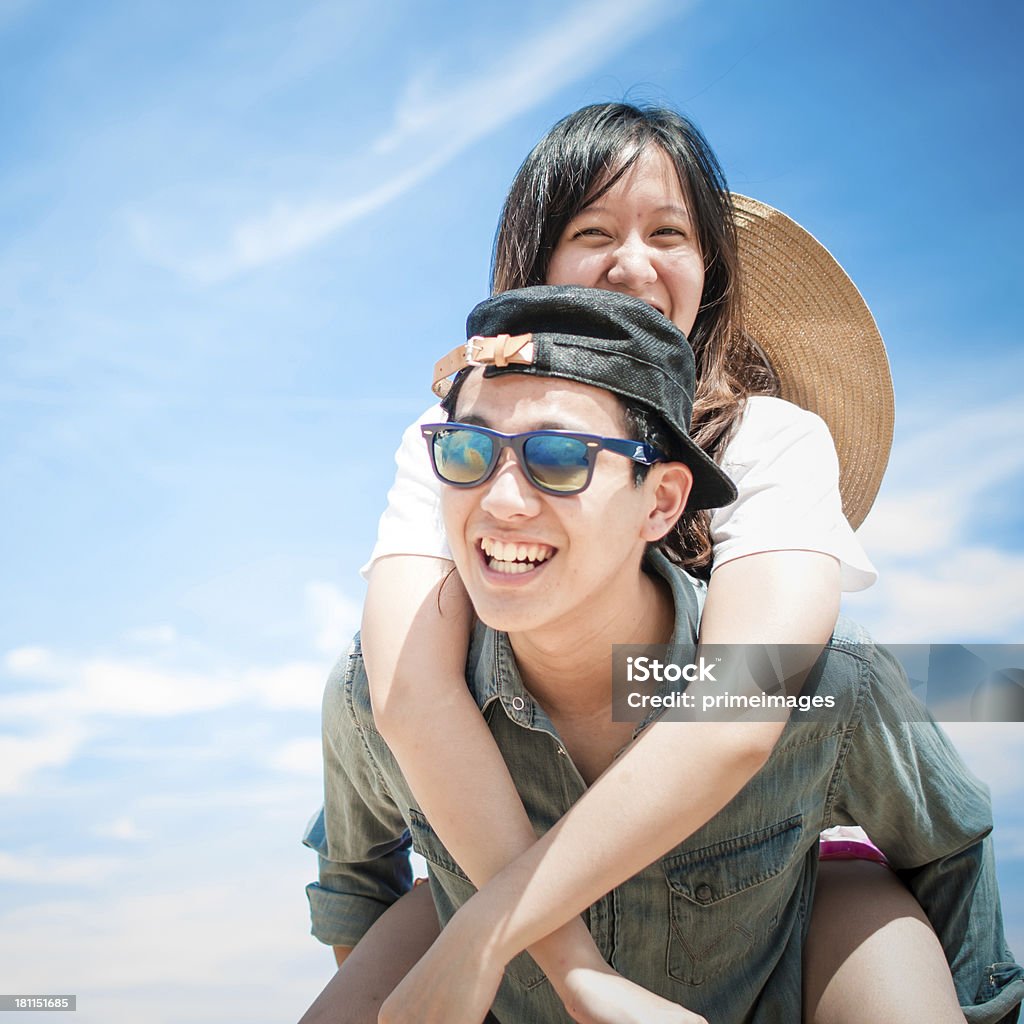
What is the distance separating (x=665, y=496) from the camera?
2.76m

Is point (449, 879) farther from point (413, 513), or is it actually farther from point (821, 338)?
point (821, 338)

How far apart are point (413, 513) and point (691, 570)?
77cm

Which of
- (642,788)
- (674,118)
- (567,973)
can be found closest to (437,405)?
(674,118)

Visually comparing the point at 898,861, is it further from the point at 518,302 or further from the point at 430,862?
the point at 518,302

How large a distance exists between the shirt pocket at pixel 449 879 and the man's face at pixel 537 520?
2.47 feet

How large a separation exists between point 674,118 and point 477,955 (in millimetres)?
2526

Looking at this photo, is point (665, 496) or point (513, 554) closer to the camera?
point (513, 554)

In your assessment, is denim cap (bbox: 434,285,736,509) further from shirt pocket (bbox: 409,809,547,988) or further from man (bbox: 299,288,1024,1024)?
shirt pocket (bbox: 409,809,547,988)

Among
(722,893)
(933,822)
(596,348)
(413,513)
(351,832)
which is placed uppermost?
(596,348)

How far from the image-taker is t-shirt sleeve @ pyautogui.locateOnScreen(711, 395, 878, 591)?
106 inches

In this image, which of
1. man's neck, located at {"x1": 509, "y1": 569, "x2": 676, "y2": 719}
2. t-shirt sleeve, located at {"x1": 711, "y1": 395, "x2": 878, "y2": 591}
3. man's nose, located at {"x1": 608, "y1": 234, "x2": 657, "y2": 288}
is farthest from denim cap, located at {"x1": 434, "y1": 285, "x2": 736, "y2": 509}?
man's nose, located at {"x1": 608, "y1": 234, "x2": 657, "y2": 288}

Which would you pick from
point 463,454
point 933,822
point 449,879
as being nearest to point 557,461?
point 463,454

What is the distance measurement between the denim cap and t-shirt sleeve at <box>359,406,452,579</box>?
0.43 m

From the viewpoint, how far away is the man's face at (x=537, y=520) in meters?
2.53
